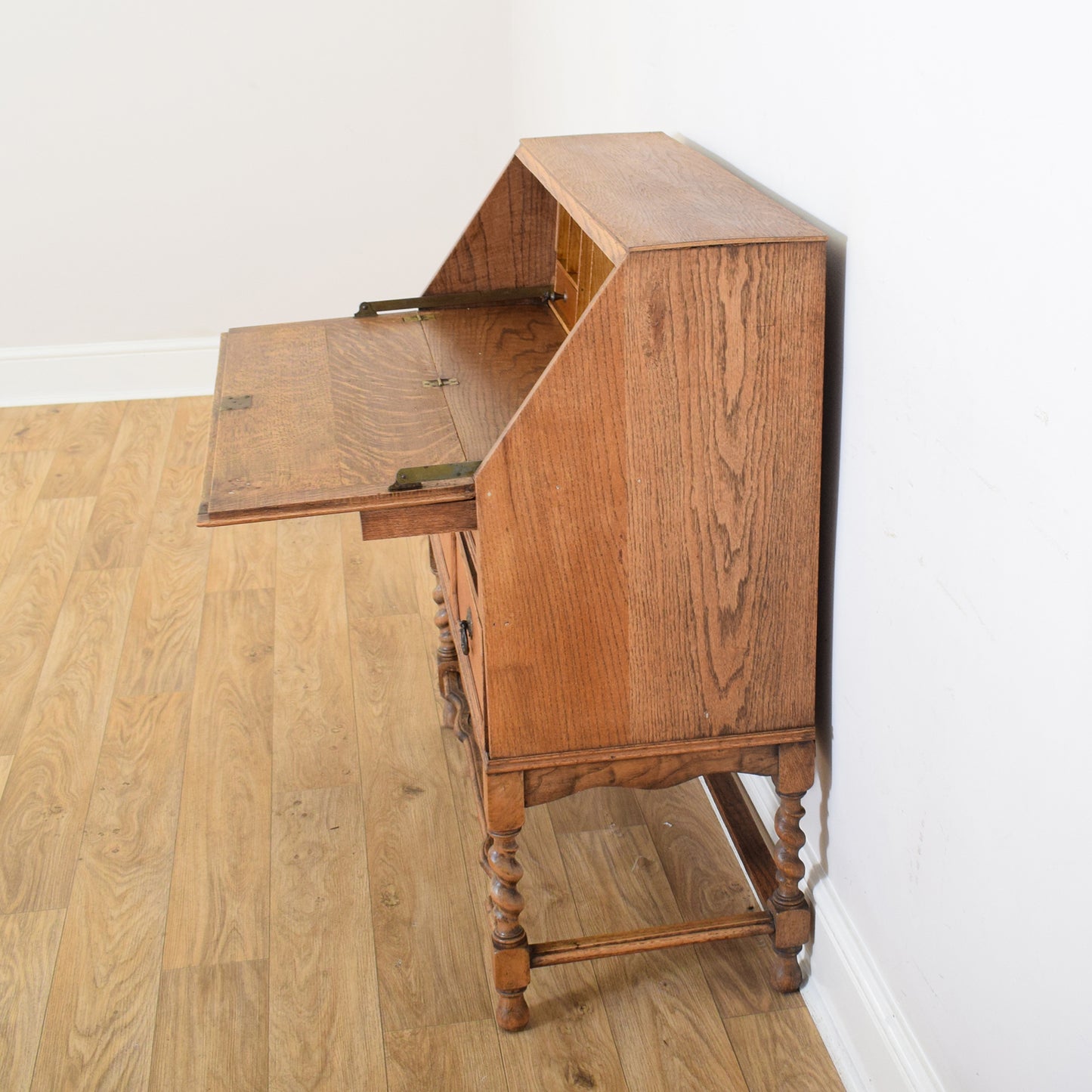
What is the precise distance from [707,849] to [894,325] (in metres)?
1.06

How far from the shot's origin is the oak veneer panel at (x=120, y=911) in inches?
62.6

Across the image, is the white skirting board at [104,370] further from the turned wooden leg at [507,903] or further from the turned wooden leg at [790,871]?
the turned wooden leg at [790,871]

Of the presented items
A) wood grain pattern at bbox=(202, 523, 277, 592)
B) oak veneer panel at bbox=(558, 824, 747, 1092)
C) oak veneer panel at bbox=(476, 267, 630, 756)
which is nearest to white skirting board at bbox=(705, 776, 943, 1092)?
oak veneer panel at bbox=(558, 824, 747, 1092)

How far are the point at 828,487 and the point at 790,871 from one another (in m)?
0.52

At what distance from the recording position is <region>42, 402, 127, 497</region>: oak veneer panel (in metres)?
3.36

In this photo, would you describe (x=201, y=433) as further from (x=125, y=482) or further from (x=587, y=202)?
(x=587, y=202)

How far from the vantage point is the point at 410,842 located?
6.50ft

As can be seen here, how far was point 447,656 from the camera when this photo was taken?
2.27 meters

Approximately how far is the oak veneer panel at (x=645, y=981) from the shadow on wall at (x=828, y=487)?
0.28 m

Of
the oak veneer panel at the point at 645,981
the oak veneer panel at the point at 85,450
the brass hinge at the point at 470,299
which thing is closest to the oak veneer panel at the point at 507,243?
the brass hinge at the point at 470,299

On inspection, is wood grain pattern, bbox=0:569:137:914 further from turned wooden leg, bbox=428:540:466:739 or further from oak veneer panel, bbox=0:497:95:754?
turned wooden leg, bbox=428:540:466:739

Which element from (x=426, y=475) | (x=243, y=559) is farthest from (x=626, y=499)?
(x=243, y=559)

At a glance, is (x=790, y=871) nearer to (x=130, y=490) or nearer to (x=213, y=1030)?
(x=213, y=1030)

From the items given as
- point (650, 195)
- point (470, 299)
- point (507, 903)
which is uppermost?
point (650, 195)
